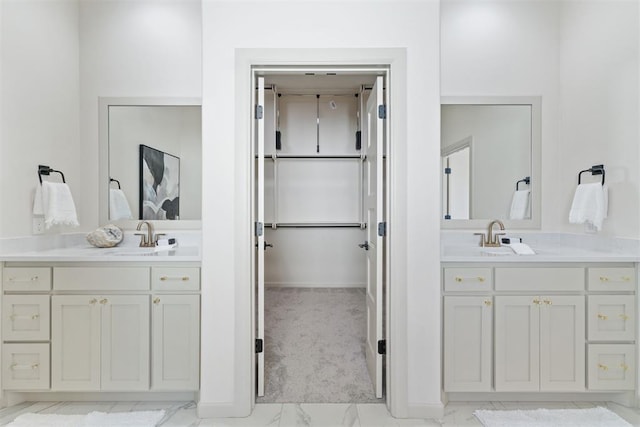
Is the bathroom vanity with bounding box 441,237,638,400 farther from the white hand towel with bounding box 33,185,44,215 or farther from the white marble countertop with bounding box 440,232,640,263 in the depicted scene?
the white hand towel with bounding box 33,185,44,215

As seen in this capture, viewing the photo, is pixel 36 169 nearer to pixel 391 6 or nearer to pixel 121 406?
pixel 121 406

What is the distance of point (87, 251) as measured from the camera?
220cm

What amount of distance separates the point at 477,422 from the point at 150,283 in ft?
6.67

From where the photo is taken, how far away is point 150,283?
1.93 meters

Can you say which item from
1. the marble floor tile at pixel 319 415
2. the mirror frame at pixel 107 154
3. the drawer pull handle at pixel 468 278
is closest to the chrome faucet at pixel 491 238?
the drawer pull handle at pixel 468 278

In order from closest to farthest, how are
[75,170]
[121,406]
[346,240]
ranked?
[121,406], [75,170], [346,240]

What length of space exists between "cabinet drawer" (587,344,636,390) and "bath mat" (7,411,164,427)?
252cm

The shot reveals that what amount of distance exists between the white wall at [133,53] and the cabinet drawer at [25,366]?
94 centimetres

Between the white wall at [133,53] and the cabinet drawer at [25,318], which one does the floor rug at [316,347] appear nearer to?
the cabinet drawer at [25,318]

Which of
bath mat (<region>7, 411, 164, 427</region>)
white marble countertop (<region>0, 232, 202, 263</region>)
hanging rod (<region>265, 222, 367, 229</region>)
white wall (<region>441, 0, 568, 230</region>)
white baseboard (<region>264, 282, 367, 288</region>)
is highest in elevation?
white wall (<region>441, 0, 568, 230</region>)

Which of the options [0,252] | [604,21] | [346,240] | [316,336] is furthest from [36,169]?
[604,21]

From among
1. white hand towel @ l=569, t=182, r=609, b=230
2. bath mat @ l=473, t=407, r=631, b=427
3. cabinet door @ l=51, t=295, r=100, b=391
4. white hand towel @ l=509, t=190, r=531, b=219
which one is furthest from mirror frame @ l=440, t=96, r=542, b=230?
cabinet door @ l=51, t=295, r=100, b=391

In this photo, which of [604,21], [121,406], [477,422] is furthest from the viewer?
[604,21]

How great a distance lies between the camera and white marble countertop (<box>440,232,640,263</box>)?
6.24ft
